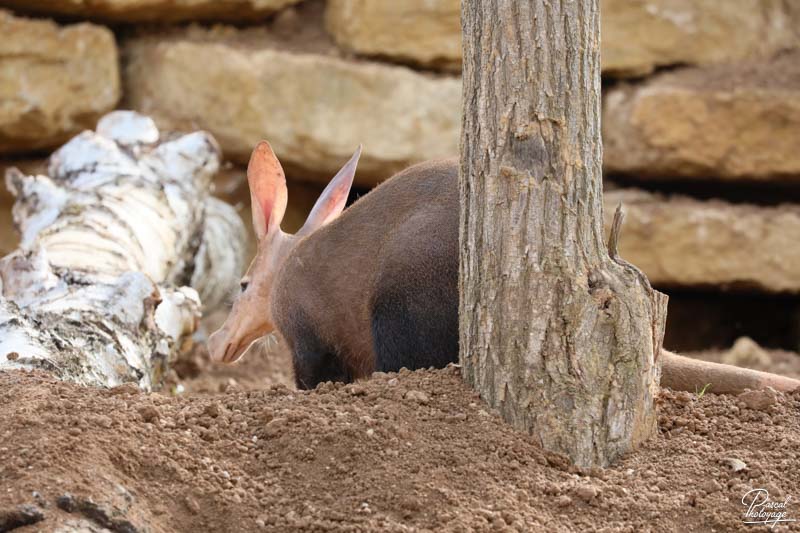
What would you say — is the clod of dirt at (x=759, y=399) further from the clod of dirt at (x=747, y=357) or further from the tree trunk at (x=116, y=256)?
the clod of dirt at (x=747, y=357)

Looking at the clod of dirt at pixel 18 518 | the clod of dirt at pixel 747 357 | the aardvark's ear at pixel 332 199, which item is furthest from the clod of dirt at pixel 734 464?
the clod of dirt at pixel 747 357

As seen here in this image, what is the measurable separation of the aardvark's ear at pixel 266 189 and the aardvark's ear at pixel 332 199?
0.14 m

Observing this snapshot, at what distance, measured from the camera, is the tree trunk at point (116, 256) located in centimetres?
376

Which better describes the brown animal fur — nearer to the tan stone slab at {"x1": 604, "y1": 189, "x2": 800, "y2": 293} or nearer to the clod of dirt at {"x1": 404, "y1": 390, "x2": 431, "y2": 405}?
the clod of dirt at {"x1": 404, "y1": 390, "x2": 431, "y2": 405}

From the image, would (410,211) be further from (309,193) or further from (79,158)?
(309,193)

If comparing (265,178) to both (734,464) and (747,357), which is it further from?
(747,357)

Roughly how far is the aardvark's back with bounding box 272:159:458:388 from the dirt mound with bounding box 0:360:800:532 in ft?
1.87

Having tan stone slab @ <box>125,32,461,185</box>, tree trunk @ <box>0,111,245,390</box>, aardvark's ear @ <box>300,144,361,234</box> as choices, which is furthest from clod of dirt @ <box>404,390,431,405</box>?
tan stone slab @ <box>125,32,461,185</box>

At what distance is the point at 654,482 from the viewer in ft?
8.48

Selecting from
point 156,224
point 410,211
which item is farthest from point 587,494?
point 156,224

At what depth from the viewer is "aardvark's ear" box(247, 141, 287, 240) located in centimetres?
437

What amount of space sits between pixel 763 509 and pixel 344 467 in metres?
0.99

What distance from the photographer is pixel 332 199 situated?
14.4 ft

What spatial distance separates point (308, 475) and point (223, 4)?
181 inches
